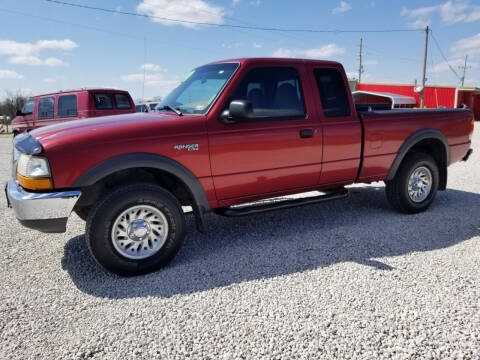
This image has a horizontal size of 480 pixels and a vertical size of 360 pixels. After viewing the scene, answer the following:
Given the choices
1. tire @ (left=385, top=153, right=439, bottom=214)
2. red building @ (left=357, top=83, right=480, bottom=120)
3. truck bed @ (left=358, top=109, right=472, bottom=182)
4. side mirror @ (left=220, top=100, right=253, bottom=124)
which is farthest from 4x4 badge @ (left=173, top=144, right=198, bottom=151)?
red building @ (left=357, top=83, right=480, bottom=120)

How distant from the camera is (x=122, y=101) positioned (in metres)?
11.4

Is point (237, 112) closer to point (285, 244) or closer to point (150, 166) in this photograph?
point (150, 166)

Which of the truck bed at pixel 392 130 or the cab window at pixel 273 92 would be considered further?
the truck bed at pixel 392 130

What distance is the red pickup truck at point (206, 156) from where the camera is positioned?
302 centimetres

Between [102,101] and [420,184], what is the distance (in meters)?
9.08

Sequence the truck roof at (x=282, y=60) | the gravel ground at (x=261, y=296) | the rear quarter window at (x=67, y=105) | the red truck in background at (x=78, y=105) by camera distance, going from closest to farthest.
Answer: the gravel ground at (x=261, y=296), the truck roof at (x=282, y=60), the red truck in background at (x=78, y=105), the rear quarter window at (x=67, y=105)

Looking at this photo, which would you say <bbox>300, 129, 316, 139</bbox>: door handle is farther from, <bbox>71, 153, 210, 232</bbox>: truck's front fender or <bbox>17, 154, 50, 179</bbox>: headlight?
<bbox>17, 154, 50, 179</bbox>: headlight

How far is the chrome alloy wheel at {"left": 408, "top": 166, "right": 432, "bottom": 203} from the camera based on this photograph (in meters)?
4.96

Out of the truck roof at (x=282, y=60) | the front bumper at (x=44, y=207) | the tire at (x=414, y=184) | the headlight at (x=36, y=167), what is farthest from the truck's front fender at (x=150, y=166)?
the tire at (x=414, y=184)

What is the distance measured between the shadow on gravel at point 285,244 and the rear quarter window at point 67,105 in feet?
25.6

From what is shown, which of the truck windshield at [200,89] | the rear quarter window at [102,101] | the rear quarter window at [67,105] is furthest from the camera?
the rear quarter window at [67,105]

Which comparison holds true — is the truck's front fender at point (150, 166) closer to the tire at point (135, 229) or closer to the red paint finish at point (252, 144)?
the red paint finish at point (252, 144)

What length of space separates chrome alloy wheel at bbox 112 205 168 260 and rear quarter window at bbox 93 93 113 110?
27.8 feet

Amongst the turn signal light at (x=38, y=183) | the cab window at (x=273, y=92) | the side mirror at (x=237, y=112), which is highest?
the cab window at (x=273, y=92)
